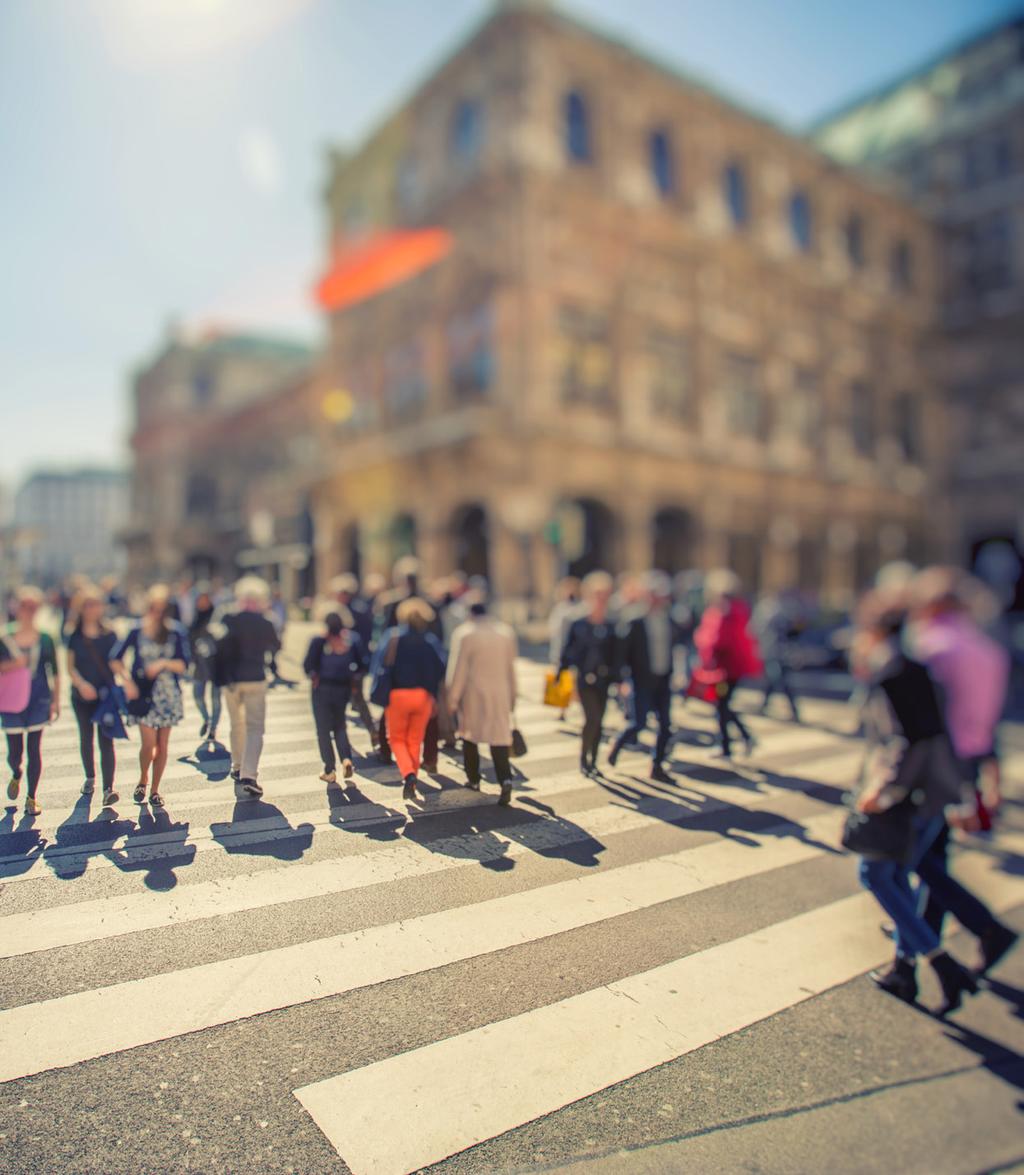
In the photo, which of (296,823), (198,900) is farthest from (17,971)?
(296,823)

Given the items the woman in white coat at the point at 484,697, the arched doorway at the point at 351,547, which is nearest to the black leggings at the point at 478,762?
the woman in white coat at the point at 484,697

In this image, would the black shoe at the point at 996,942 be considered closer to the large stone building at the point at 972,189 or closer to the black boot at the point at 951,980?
the black boot at the point at 951,980

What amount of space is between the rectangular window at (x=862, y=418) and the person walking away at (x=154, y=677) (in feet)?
113

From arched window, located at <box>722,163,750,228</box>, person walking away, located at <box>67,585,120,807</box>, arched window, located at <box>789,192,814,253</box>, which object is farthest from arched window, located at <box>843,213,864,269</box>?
person walking away, located at <box>67,585,120,807</box>

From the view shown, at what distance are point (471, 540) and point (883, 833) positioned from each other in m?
23.2

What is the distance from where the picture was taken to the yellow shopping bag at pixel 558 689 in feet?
16.6

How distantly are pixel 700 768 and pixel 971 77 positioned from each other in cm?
4869

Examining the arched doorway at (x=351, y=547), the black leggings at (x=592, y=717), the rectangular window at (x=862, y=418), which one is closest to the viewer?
the black leggings at (x=592, y=717)

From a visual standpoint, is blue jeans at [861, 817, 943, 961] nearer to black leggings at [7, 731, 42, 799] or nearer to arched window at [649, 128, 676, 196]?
black leggings at [7, 731, 42, 799]

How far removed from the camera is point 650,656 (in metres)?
5.98

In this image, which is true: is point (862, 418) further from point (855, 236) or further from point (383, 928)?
point (383, 928)

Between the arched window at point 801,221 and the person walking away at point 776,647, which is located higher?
the arched window at point 801,221

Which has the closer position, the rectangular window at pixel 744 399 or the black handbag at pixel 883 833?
the black handbag at pixel 883 833

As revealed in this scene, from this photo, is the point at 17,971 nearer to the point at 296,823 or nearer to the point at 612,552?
the point at 296,823
